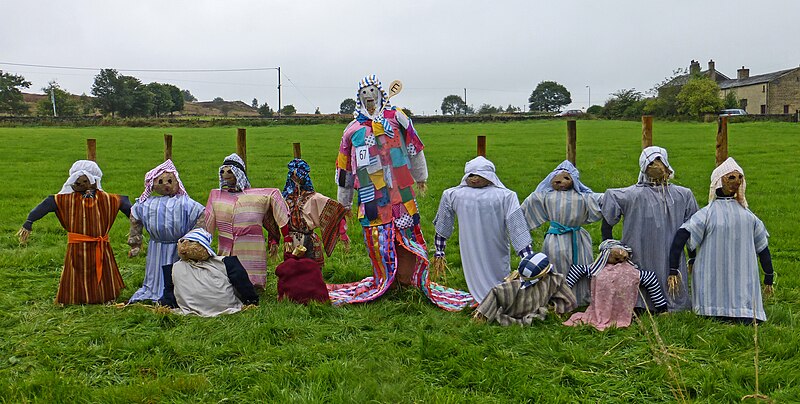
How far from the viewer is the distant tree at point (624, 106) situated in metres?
48.6

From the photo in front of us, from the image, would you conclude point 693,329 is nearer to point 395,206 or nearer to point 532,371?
point 532,371

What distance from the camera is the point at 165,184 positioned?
6.54 metres

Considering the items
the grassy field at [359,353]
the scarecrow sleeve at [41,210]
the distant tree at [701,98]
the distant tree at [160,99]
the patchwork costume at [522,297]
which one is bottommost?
the grassy field at [359,353]

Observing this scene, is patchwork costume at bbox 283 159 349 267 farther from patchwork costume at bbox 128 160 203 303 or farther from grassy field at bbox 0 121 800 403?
Result: patchwork costume at bbox 128 160 203 303

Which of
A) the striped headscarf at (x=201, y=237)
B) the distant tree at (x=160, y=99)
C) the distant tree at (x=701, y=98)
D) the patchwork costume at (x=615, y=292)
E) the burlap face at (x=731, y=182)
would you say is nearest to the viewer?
the burlap face at (x=731, y=182)

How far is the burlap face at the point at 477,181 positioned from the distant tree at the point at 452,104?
74.3 m

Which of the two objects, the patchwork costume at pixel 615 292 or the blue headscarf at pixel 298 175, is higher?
the blue headscarf at pixel 298 175

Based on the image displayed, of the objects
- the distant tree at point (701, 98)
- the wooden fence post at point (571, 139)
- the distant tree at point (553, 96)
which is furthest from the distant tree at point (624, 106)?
the wooden fence post at point (571, 139)

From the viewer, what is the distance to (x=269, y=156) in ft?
70.1

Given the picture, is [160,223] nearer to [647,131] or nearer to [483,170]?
[483,170]

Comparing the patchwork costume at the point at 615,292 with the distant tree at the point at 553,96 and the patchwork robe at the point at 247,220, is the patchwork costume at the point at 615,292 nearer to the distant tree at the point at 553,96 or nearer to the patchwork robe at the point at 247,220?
the patchwork robe at the point at 247,220

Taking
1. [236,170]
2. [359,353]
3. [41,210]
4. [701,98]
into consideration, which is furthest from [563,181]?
[701,98]

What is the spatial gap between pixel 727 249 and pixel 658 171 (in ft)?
2.96

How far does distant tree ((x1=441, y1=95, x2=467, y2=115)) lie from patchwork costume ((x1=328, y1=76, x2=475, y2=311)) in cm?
7400
